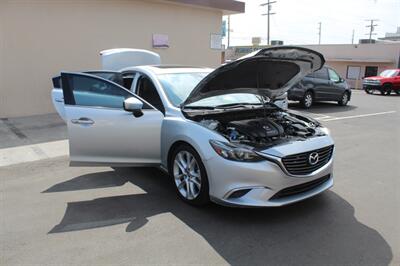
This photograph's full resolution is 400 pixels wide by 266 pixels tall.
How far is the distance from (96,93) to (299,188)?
9.25 ft

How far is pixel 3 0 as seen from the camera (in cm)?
936

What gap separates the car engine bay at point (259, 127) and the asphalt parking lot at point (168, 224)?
32.3 inches

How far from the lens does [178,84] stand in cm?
497

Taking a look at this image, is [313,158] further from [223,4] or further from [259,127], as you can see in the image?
[223,4]

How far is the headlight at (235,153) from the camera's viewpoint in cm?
366

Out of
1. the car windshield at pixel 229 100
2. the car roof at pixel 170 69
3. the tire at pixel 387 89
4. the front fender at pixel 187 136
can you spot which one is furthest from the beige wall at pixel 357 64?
the front fender at pixel 187 136

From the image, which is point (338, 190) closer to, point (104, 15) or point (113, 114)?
point (113, 114)

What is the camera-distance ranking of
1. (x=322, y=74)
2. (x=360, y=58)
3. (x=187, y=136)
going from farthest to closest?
(x=360, y=58)
(x=322, y=74)
(x=187, y=136)

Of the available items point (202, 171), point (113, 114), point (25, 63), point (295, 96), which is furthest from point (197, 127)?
point (295, 96)

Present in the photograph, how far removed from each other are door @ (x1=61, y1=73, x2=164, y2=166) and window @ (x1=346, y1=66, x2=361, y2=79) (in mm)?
38384

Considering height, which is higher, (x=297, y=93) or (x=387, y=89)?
(x=297, y=93)

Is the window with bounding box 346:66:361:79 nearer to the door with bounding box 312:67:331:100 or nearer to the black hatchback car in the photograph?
the black hatchback car

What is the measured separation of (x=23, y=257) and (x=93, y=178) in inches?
82.9

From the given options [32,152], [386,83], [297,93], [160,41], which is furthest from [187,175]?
[386,83]
